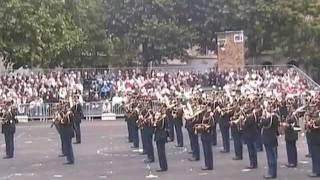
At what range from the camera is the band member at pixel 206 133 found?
16.5 m

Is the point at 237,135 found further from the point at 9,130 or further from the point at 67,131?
the point at 9,130

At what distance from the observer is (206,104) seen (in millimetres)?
16953

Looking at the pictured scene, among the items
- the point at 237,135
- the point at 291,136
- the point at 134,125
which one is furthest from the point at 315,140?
the point at 134,125

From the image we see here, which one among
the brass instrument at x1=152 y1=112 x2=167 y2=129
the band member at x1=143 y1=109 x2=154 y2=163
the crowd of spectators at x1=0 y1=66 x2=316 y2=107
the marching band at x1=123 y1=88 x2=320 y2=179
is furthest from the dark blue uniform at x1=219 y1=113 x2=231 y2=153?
the crowd of spectators at x1=0 y1=66 x2=316 y2=107

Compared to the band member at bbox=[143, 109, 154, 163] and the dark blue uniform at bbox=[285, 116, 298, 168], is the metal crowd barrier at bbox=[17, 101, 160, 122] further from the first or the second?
the dark blue uniform at bbox=[285, 116, 298, 168]

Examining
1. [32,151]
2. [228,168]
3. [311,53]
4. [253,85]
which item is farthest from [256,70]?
[228,168]

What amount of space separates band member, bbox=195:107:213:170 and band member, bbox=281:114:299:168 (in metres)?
1.69

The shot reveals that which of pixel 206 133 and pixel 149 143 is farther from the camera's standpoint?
pixel 149 143

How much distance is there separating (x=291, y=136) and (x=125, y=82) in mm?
19841

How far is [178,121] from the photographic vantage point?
2134 centimetres

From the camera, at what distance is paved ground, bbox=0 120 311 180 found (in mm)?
15703

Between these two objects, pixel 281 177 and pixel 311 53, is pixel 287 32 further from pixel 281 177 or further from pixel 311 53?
pixel 281 177

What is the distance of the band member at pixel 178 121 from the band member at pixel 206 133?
4238 millimetres

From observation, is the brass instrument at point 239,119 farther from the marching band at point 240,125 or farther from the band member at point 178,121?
the band member at point 178,121
